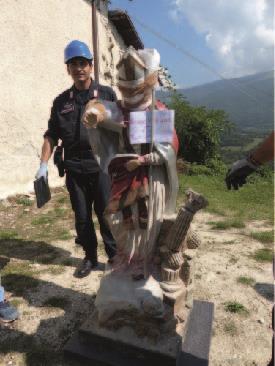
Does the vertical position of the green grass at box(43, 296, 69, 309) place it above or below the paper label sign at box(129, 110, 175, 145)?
below

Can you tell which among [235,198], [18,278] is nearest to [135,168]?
[18,278]

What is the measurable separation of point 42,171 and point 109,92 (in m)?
1.00

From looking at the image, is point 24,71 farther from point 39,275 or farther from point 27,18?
point 39,275

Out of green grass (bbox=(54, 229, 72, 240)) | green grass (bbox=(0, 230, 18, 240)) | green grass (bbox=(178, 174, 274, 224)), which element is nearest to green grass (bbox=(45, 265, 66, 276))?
green grass (bbox=(54, 229, 72, 240))

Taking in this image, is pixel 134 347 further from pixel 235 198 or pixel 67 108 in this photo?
pixel 235 198

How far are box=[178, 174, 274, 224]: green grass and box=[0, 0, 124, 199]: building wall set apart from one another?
3.17 meters

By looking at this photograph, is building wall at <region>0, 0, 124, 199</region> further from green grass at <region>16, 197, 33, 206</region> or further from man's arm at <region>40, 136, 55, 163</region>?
man's arm at <region>40, 136, 55, 163</region>

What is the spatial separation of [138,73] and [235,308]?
2.36 meters

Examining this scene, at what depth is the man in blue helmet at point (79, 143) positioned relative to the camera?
358 cm

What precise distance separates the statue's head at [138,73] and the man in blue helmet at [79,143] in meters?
1.04

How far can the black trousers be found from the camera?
3.83 metres

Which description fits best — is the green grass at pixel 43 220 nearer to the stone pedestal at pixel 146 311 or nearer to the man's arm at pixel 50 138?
the man's arm at pixel 50 138

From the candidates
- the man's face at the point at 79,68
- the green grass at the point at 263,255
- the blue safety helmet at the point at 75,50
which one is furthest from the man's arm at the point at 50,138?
the green grass at the point at 263,255

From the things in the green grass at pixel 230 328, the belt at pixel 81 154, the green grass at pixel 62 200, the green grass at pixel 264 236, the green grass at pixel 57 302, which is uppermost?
the belt at pixel 81 154
